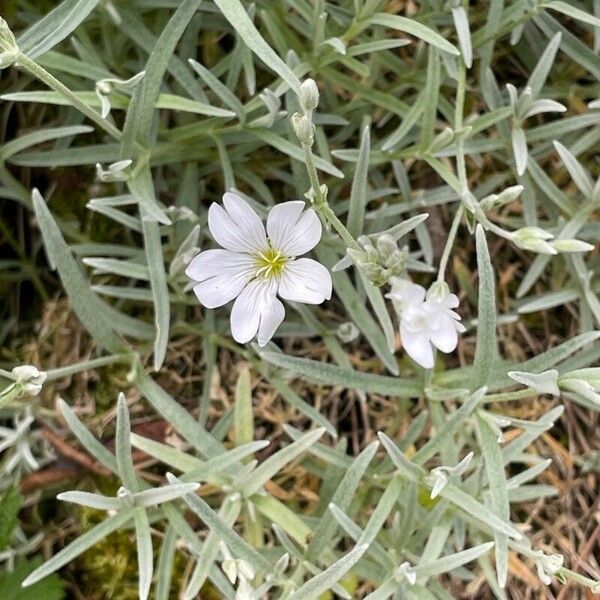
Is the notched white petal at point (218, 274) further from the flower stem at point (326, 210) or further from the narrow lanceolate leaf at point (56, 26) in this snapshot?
the narrow lanceolate leaf at point (56, 26)

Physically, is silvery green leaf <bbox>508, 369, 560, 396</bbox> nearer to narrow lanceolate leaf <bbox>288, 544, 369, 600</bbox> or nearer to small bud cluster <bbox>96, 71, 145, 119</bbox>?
narrow lanceolate leaf <bbox>288, 544, 369, 600</bbox>

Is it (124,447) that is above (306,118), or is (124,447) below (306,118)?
below

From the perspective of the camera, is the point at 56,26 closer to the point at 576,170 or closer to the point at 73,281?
the point at 73,281

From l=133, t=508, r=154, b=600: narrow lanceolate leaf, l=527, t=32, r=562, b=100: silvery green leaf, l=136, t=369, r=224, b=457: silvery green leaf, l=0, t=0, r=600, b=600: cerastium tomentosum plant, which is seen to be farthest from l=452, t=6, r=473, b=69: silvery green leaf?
l=133, t=508, r=154, b=600: narrow lanceolate leaf

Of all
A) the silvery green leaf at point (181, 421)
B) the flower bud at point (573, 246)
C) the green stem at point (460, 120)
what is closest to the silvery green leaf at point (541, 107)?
the green stem at point (460, 120)

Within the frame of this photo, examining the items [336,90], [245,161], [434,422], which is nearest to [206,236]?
[245,161]

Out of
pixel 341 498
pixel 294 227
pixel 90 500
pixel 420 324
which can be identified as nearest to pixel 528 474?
pixel 341 498

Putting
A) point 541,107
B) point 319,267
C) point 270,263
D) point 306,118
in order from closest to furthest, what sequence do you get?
point 306,118 < point 319,267 < point 270,263 < point 541,107

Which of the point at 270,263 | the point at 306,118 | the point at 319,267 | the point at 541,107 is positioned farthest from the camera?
the point at 541,107
